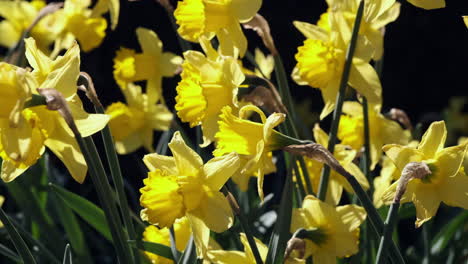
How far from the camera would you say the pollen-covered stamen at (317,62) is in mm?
1601

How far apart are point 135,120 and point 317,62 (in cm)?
Result: 74

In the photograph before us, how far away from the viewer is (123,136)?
2.17 metres

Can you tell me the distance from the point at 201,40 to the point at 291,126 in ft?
0.84

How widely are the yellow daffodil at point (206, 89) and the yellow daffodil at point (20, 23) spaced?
1.25m

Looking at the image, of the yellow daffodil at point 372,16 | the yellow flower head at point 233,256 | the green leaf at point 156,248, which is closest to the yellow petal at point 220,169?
the yellow flower head at point 233,256

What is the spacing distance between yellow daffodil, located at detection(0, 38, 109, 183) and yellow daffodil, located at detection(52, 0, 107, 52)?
1.01 meters

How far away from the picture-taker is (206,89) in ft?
4.79

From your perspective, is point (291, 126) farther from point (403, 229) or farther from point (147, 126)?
point (403, 229)

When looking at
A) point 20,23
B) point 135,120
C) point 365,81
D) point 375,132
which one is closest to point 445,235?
point 375,132

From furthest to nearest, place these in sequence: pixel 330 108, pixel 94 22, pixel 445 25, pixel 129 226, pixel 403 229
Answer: pixel 445 25, pixel 403 229, pixel 94 22, pixel 330 108, pixel 129 226

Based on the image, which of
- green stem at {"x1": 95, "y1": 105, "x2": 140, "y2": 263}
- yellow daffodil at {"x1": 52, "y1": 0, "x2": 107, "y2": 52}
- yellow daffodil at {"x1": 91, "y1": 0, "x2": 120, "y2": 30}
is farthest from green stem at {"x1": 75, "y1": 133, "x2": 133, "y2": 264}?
yellow daffodil at {"x1": 52, "y1": 0, "x2": 107, "y2": 52}

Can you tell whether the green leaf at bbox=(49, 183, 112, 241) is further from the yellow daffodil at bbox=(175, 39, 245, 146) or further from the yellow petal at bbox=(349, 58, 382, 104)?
the yellow petal at bbox=(349, 58, 382, 104)

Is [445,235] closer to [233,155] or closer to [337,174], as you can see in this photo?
[337,174]

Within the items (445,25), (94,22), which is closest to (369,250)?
(94,22)
